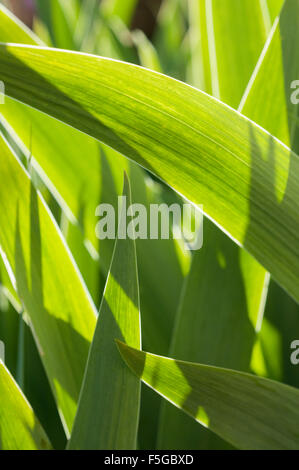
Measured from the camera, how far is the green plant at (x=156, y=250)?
23 centimetres

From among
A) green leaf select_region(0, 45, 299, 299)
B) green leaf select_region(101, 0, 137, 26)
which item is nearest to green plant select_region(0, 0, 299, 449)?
green leaf select_region(0, 45, 299, 299)

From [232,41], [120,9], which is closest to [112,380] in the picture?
[232,41]

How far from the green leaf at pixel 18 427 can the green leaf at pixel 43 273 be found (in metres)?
0.04

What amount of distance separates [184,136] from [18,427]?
0.54ft

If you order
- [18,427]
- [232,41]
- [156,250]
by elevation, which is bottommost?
[18,427]

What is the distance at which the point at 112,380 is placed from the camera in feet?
0.77

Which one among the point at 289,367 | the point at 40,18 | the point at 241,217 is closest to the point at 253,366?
the point at 289,367

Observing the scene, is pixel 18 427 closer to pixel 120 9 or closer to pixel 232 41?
pixel 232 41

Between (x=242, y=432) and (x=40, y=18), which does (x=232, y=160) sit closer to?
(x=242, y=432)

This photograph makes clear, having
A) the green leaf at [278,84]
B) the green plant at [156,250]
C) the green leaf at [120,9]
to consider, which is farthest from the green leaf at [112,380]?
the green leaf at [120,9]

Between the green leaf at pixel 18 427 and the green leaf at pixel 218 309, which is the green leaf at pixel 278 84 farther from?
the green leaf at pixel 18 427

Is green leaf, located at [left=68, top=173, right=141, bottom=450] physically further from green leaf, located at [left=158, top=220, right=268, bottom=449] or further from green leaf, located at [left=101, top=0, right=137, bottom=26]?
green leaf, located at [left=101, top=0, right=137, bottom=26]

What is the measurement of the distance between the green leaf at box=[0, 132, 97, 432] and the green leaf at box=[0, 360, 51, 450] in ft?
0.12

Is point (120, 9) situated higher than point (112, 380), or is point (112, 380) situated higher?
point (120, 9)
